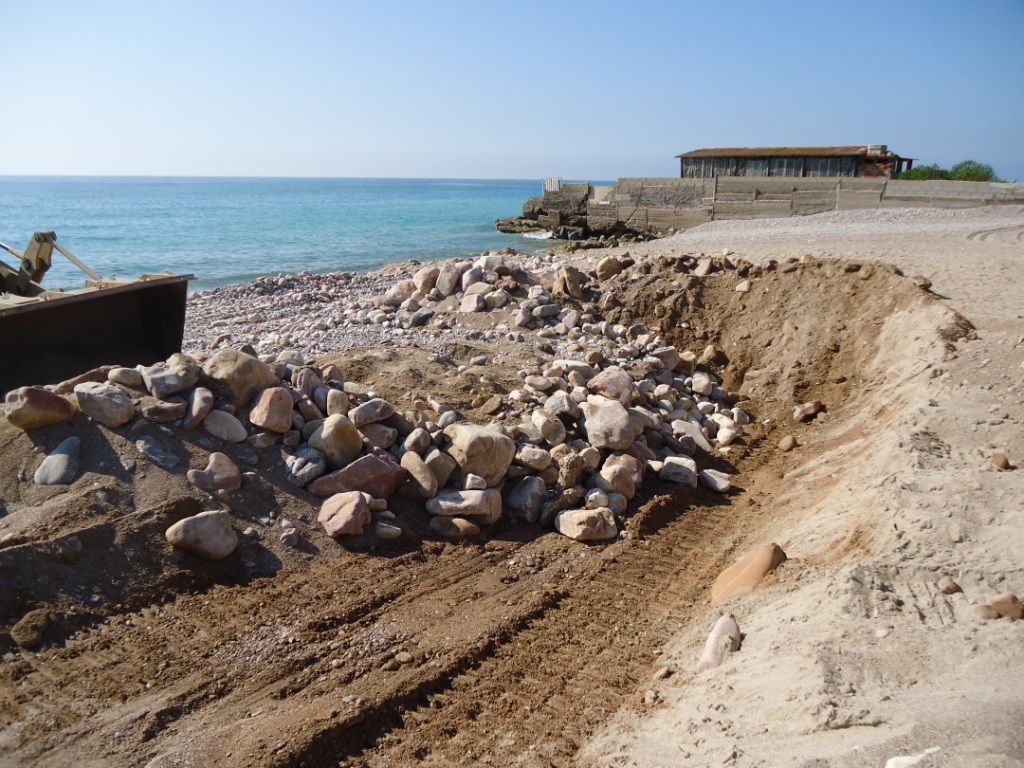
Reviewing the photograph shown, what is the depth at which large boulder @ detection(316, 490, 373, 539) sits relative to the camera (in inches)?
189

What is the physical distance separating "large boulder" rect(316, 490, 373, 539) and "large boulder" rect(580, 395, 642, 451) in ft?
6.88

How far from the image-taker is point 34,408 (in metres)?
4.60

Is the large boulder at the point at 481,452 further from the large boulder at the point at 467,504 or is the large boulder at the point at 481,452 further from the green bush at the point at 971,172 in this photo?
the green bush at the point at 971,172

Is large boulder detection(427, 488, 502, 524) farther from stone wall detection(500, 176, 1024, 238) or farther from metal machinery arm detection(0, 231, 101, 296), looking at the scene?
stone wall detection(500, 176, 1024, 238)

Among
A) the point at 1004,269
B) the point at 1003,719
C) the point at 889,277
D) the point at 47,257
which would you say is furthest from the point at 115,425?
the point at 1004,269

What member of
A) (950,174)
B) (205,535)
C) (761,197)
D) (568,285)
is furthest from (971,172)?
(205,535)

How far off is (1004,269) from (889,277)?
6.39 feet

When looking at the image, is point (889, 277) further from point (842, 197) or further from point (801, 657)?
point (842, 197)

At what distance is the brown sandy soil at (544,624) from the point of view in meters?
2.95

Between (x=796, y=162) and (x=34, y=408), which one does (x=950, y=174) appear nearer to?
(x=796, y=162)

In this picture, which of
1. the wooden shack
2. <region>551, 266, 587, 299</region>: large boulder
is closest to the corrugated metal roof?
the wooden shack

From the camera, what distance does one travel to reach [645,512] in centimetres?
564

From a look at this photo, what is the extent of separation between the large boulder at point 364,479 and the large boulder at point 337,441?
0.11 m

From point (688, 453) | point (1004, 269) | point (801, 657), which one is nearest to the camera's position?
point (801, 657)
